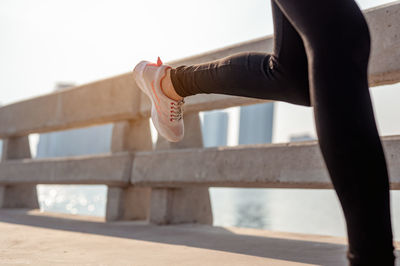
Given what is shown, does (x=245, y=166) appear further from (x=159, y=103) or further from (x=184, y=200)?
(x=159, y=103)

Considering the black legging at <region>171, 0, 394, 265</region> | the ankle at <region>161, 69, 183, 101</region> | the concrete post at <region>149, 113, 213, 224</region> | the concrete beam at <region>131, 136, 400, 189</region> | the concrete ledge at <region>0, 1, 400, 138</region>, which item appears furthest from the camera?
the concrete post at <region>149, 113, 213, 224</region>

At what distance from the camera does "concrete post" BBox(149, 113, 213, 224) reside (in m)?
2.88

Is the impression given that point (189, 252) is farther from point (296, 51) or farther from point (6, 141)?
point (6, 141)

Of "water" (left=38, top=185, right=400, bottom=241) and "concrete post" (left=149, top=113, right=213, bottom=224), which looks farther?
"water" (left=38, top=185, right=400, bottom=241)

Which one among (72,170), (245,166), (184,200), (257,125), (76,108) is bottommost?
(184,200)

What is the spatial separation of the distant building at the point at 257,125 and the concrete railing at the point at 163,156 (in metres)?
92.1

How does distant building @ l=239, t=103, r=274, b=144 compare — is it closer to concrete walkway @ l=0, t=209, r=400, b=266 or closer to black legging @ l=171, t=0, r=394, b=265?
concrete walkway @ l=0, t=209, r=400, b=266

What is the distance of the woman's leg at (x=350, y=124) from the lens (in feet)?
2.30

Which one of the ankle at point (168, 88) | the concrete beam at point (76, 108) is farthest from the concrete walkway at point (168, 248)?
the concrete beam at point (76, 108)

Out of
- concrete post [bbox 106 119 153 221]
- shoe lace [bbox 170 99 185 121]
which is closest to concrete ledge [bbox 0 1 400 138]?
concrete post [bbox 106 119 153 221]

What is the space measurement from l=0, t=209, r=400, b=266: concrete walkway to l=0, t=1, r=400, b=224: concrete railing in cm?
36

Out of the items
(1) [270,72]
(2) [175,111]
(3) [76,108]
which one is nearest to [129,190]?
(3) [76,108]

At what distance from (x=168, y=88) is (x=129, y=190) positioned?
6.90 ft

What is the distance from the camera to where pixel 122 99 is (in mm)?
3307
